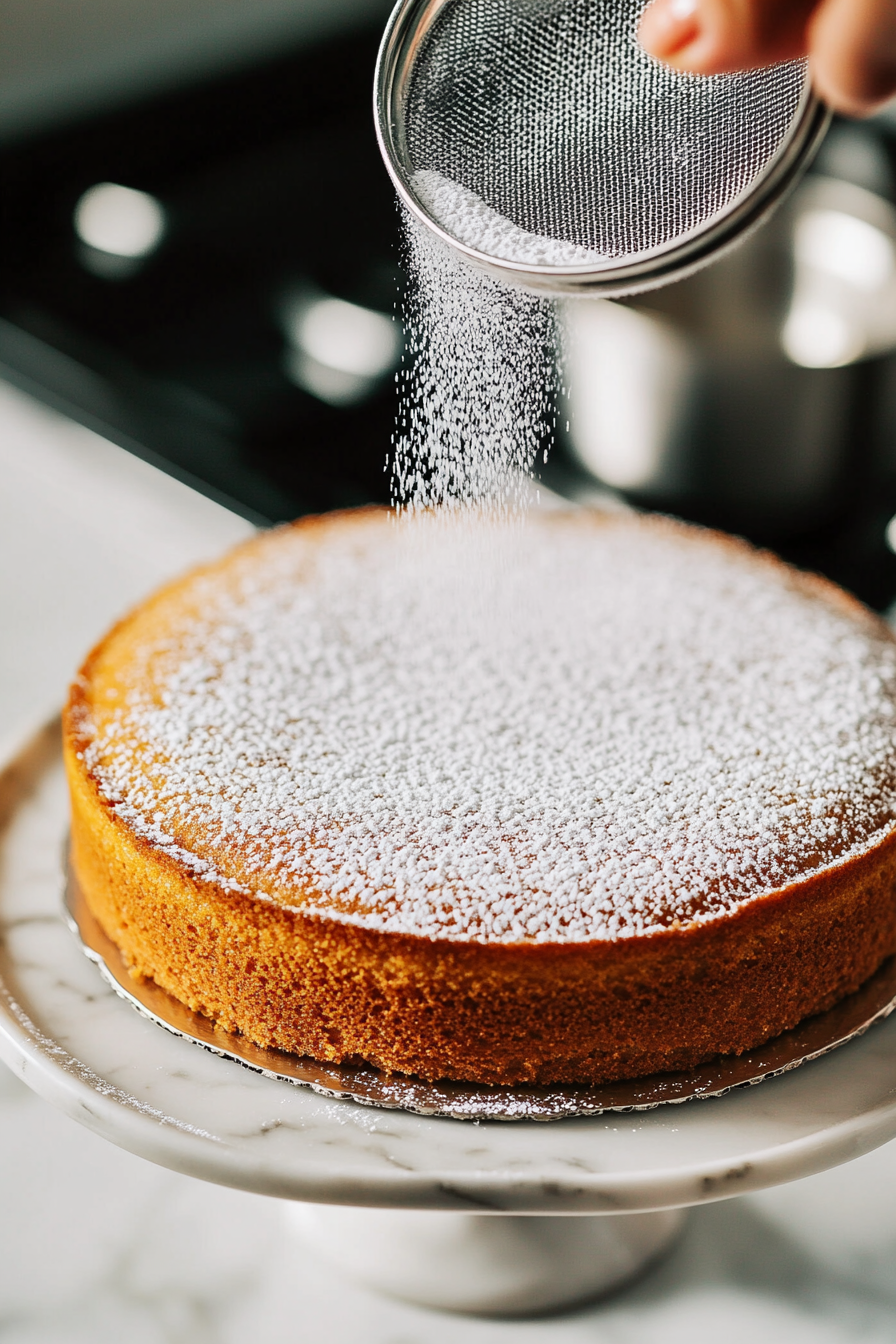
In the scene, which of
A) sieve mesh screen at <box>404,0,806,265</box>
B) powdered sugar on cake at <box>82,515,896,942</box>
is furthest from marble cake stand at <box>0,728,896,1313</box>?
sieve mesh screen at <box>404,0,806,265</box>

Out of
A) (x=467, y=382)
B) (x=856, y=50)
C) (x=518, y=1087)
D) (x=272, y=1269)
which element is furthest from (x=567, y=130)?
(x=272, y=1269)

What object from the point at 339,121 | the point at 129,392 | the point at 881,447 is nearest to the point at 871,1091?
the point at 881,447

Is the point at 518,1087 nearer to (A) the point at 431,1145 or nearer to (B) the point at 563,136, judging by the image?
(A) the point at 431,1145

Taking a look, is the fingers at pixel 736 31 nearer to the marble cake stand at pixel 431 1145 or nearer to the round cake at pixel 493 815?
the round cake at pixel 493 815

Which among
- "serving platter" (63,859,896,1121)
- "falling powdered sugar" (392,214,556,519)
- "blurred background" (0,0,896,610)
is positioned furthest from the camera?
"blurred background" (0,0,896,610)

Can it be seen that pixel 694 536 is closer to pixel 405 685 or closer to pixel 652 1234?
pixel 405 685

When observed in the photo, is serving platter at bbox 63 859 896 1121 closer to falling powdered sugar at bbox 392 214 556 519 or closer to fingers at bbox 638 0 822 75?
falling powdered sugar at bbox 392 214 556 519

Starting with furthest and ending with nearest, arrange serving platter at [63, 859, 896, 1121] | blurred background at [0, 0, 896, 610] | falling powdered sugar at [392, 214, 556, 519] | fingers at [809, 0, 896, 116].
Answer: blurred background at [0, 0, 896, 610], falling powdered sugar at [392, 214, 556, 519], serving platter at [63, 859, 896, 1121], fingers at [809, 0, 896, 116]
